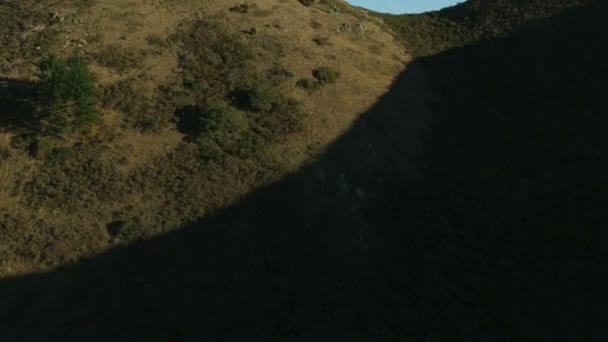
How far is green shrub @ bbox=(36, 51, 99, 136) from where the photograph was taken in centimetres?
3259

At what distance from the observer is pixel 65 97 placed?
32.9 m

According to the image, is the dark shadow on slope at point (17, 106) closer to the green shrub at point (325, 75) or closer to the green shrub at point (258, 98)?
the green shrub at point (258, 98)

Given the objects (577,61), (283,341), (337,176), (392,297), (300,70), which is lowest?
(283,341)

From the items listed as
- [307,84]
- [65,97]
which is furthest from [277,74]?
[65,97]

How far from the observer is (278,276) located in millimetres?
27547

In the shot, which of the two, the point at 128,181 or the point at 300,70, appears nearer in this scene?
the point at 128,181

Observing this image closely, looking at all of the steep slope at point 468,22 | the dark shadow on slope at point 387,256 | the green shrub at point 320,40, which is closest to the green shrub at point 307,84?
the dark shadow on slope at point 387,256

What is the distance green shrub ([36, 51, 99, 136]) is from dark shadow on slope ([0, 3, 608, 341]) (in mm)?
12190

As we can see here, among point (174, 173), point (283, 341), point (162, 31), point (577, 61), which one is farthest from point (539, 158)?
point (162, 31)

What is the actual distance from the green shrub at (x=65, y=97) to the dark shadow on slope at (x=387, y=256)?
40.0 feet

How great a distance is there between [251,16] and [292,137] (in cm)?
2246

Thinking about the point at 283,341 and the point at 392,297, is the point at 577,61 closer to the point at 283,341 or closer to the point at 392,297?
the point at 392,297

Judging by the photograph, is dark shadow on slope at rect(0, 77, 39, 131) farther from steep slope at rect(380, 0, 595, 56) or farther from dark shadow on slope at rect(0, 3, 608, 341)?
steep slope at rect(380, 0, 595, 56)

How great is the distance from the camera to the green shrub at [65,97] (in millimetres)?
32594
